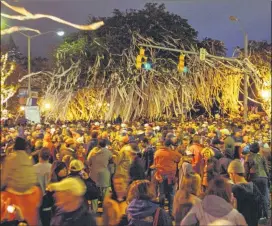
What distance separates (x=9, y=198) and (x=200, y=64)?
24410 mm

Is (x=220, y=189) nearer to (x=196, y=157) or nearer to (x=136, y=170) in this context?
(x=136, y=170)

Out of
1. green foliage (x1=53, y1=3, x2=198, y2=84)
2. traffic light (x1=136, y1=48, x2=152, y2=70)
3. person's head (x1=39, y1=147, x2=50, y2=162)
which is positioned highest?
green foliage (x1=53, y1=3, x2=198, y2=84)

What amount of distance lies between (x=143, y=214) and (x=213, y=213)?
25.8 inches

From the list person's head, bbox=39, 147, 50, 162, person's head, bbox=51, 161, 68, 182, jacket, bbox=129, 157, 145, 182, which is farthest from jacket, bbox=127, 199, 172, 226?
jacket, bbox=129, 157, 145, 182

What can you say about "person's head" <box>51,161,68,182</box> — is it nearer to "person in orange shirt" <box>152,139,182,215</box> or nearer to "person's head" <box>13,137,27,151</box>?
"person's head" <box>13,137,27,151</box>

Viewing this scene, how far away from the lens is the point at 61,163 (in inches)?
265

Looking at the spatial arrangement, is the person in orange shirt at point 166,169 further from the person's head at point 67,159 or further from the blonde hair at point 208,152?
the person's head at point 67,159

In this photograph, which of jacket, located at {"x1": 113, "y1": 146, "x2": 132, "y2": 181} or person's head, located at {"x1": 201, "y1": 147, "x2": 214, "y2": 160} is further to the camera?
person's head, located at {"x1": 201, "y1": 147, "x2": 214, "y2": 160}

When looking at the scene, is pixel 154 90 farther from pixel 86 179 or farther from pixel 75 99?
pixel 86 179

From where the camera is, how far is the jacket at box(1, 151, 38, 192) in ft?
16.1

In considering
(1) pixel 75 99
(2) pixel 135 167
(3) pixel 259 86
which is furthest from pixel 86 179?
(1) pixel 75 99

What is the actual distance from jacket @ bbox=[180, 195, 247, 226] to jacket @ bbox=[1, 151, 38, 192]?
68.1 inches

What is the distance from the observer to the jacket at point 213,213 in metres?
4.27

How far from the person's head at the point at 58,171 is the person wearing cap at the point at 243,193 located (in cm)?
218
